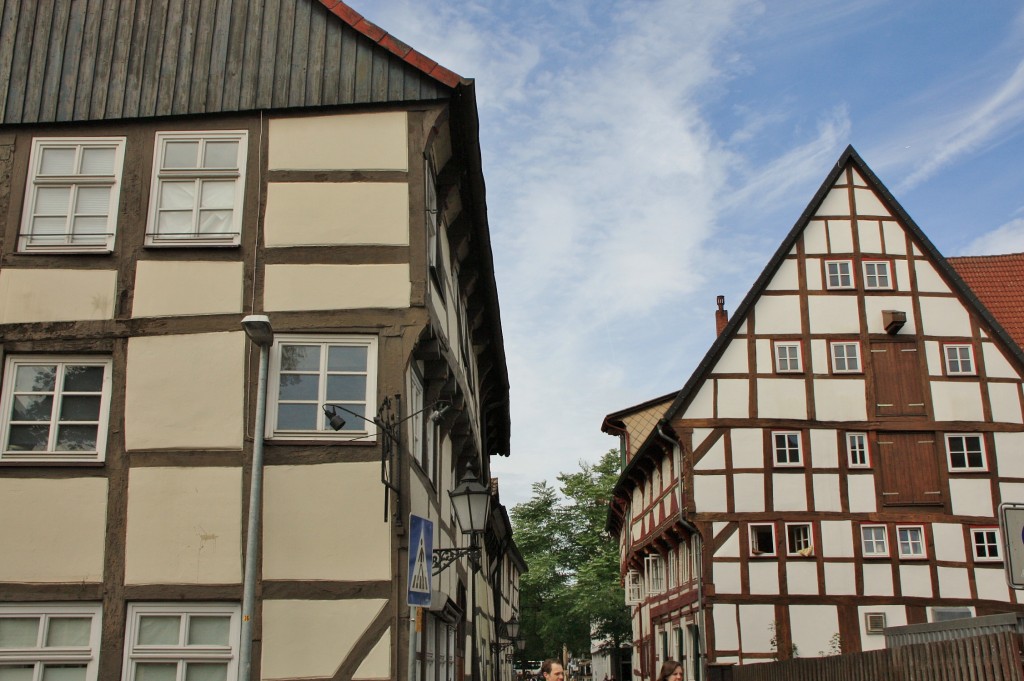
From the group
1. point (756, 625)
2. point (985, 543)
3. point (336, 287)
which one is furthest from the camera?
point (985, 543)

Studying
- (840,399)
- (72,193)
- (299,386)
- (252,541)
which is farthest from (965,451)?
(72,193)

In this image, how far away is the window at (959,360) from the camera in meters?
28.8

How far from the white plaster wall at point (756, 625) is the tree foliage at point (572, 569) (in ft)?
61.7

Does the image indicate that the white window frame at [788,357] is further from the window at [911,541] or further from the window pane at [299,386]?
the window pane at [299,386]

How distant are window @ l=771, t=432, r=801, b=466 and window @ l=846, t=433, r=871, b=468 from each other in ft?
4.34

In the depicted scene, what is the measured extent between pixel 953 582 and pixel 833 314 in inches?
298

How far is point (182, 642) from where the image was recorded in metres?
10.9

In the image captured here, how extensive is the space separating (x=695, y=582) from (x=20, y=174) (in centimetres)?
2074

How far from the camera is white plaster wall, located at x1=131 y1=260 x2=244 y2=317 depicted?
1190 centimetres

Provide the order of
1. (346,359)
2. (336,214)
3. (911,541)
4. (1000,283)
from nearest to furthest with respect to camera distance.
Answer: (346,359) < (336,214) < (911,541) < (1000,283)

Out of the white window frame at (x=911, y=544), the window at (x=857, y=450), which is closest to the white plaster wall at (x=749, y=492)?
the window at (x=857, y=450)

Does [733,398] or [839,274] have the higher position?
[839,274]

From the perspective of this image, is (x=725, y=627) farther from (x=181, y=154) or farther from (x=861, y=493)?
(x=181, y=154)

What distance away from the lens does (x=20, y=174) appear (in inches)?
490
